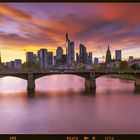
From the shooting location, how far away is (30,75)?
36.3 ft

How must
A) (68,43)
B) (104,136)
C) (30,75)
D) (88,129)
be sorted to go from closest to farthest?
(104,136) < (68,43) < (88,129) < (30,75)

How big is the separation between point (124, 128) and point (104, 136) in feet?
10.2

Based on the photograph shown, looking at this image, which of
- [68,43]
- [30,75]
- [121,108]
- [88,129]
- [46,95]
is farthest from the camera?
[30,75]

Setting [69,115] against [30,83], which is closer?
[69,115]

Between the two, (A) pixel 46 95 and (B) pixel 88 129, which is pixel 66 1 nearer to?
(B) pixel 88 129

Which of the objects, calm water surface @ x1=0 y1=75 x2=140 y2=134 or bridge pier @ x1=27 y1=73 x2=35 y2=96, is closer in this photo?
calm water surface @ x1=0 y1=75 x2=140 y2=134

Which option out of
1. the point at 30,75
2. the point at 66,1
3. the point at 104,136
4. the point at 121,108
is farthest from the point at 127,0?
the point at 30,75

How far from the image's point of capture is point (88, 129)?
382cm

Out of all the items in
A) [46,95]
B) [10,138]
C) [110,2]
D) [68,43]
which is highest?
[110,2]

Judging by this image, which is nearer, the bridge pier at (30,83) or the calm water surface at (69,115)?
the calm water surface at (69,115)

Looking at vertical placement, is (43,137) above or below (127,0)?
below

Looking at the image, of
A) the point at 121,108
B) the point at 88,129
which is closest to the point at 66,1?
the point at 88,129

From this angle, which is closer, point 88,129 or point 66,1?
point 66,1

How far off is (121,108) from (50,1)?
17.6 ft
